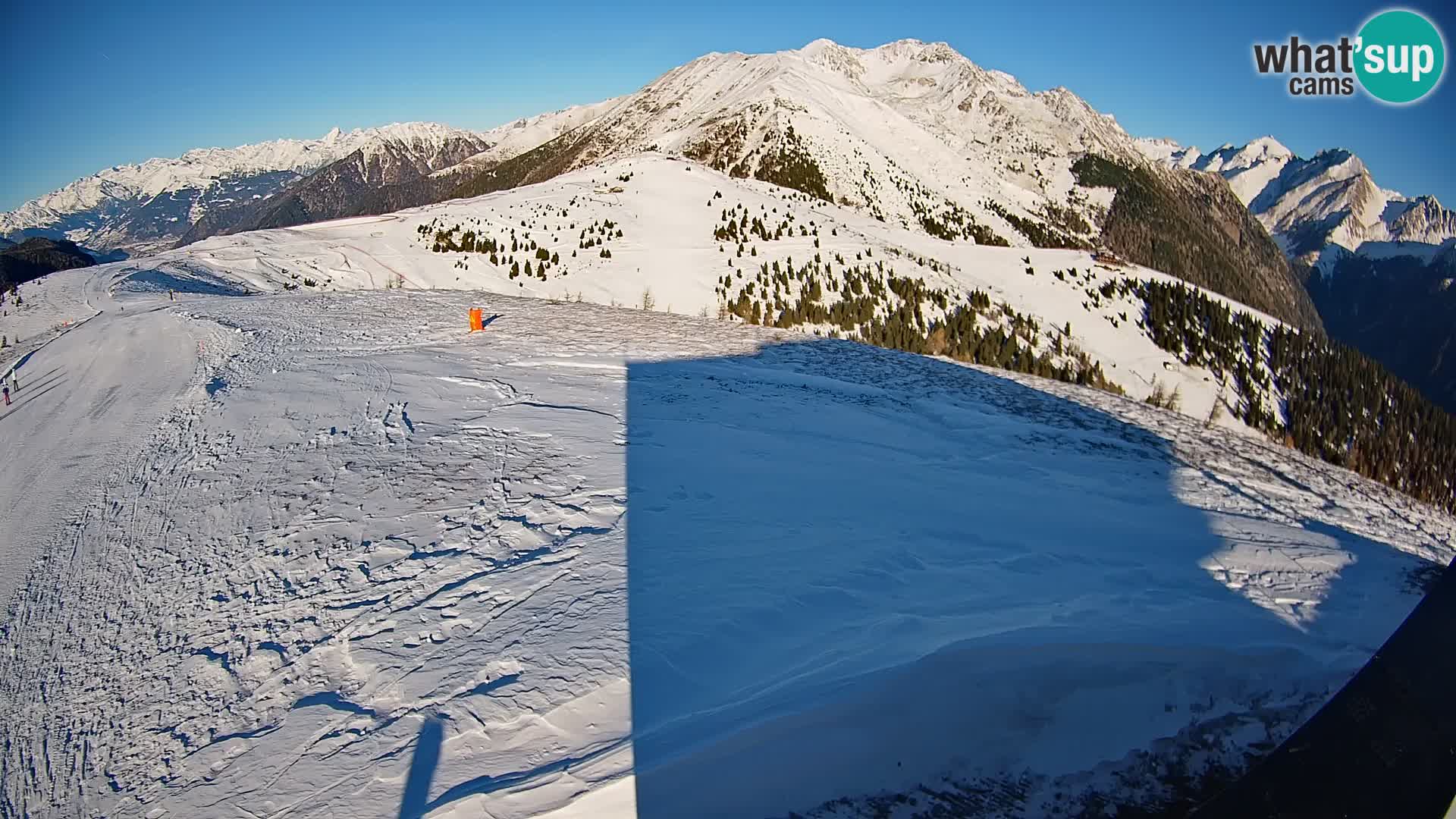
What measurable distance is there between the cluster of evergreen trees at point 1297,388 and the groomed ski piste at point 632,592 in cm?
1639

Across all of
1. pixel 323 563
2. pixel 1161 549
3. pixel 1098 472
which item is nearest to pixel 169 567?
pixel 323 563

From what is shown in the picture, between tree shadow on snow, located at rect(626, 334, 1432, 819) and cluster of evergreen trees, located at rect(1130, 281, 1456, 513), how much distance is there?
66.2 ft

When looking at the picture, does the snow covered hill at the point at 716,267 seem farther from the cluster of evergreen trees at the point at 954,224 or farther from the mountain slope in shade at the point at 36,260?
the mountain slope in shade at the point at 36,260

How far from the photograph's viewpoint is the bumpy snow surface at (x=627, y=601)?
3.60 metres

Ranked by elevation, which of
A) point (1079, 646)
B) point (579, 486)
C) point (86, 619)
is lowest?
point (86, 619)

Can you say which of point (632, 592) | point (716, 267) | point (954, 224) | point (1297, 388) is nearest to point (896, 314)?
point (716, 267)

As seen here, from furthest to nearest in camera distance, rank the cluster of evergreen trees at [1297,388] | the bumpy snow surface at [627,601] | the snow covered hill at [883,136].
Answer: the snow covered hill at [883,136] < the cluster of evergreen trees at [1297,388] < the bumpy snow surface at [627,601]

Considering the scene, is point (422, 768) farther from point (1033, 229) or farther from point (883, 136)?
point (1033, 229)

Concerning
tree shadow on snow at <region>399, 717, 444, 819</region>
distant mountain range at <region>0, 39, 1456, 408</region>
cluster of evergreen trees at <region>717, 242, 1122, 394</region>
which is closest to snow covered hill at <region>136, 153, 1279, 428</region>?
cluster of evergreen trees at <region>717, 242, 1122, 394</region>

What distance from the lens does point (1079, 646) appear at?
4.43 m

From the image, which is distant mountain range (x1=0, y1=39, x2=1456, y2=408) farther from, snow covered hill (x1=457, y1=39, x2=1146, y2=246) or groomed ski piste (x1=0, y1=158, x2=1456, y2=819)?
groomed ski piste (x1=0, y1=158, x2=1456, y2=819)

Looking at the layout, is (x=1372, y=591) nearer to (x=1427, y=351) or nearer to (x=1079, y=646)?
(x=1079, y=646)

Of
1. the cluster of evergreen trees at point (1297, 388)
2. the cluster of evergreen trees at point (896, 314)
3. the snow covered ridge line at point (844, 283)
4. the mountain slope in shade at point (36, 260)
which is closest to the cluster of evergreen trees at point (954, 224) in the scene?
the snow covered ridge line at point (844, 283)

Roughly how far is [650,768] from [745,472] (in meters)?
4.15
